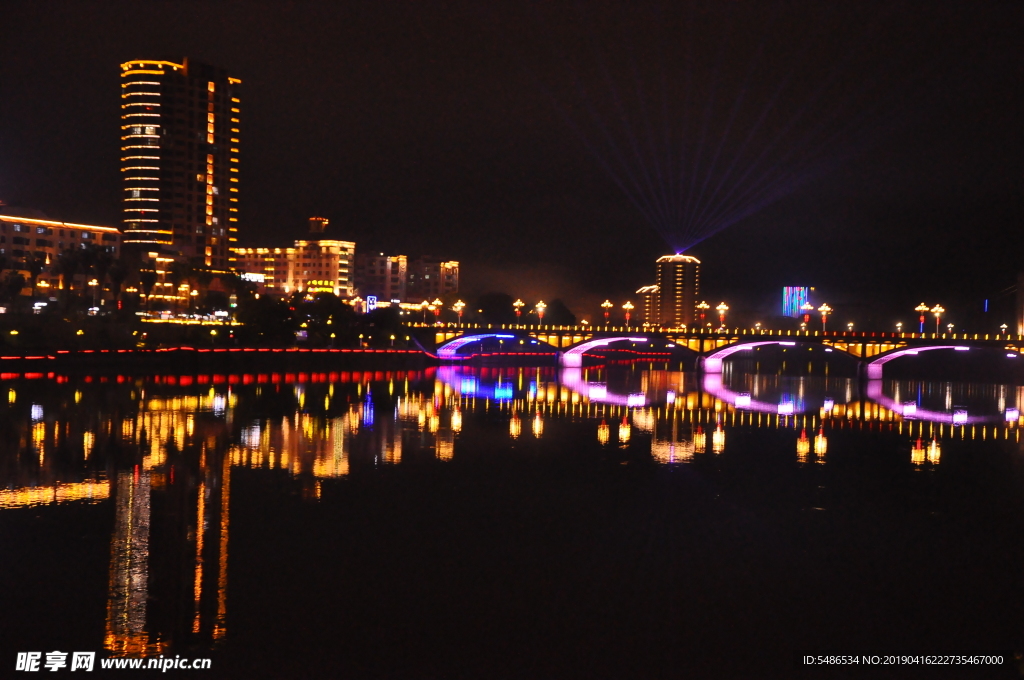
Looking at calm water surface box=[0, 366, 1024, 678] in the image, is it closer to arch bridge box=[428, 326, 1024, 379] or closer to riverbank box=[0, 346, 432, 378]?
riverbank box=[0, 346, 432, 378]

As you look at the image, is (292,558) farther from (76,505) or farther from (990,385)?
(990,385)

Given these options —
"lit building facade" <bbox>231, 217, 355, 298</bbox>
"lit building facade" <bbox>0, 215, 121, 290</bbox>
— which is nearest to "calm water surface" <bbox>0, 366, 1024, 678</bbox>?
"lit building facade" <bbox>0, 215, 121, 290</bbox>

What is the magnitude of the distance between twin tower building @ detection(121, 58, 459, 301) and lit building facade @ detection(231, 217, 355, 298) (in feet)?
66.5

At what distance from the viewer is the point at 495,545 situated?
17.0m

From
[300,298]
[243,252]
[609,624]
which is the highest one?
[243,252]

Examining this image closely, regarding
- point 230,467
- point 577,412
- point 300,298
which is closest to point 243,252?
point 300,298

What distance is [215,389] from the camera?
165 feet

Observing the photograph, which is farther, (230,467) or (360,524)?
(230,467)

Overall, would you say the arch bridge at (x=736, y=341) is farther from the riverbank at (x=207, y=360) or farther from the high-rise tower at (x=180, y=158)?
the high-rise tower at (x=180, y=158)

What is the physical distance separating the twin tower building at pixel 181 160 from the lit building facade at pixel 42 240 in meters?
12.7

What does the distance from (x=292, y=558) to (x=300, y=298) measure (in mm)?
89347

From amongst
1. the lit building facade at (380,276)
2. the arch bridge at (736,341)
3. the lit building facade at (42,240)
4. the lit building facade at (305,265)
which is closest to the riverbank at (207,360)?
the arch bridge at (736,341)

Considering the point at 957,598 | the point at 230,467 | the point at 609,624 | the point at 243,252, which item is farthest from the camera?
the point at 243,252

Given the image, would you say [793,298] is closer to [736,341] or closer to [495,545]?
[736,341]
